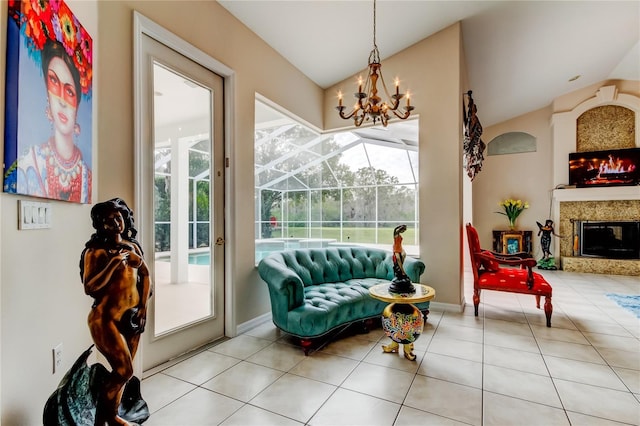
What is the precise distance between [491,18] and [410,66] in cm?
106

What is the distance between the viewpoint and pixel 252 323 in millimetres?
3223

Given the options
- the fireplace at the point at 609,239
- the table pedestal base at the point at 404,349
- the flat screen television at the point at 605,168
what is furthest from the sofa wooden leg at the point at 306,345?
the flat screen television at the point at 605,168

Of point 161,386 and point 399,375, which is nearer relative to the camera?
point 161,386

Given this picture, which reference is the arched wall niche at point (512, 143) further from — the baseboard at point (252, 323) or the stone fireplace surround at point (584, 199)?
the baseboard at point (252, 323)

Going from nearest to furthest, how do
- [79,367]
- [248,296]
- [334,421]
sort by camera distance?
1. [79,367]
2. [334,421]
3. [248,296]

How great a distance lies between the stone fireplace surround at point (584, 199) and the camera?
620 centimetres

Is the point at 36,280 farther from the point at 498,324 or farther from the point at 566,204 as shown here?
the point at 566,204

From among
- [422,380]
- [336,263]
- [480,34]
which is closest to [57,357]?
[422,380]

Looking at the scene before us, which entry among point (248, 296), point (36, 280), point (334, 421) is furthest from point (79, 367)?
point (248, 296)

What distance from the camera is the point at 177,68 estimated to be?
8.30 feet

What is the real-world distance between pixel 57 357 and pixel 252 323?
1881 mm

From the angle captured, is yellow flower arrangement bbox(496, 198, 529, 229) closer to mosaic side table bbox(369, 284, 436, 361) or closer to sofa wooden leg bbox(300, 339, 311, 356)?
mosaic side table bbox(369, 284, 436, 361)

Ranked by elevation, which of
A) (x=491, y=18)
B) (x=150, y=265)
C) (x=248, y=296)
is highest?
(x=491, y=18)

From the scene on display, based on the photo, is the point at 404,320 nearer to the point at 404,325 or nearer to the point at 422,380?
the point at 404,325
